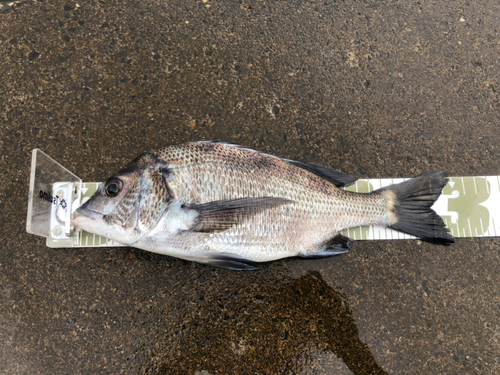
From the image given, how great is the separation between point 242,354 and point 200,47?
245 centimetres

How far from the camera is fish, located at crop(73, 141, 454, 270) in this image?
187cm

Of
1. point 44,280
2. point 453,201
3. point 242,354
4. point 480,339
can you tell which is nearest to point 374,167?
point 453,201

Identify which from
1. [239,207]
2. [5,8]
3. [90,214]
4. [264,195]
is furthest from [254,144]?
[5,8]

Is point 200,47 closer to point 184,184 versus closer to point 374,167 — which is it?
point 184,184

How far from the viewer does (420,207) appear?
2166mm

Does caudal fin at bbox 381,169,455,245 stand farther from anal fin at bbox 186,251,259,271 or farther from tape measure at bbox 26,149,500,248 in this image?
anal fin at bbox 186,251,259,271

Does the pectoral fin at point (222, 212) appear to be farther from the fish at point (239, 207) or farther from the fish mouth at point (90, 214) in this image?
the fish mouth at point (90, 214)

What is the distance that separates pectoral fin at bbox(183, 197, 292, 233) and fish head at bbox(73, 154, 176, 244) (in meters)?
0.19

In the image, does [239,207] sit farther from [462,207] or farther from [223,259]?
[462,207]

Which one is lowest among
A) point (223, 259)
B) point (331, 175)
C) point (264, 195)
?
point (223, 259)

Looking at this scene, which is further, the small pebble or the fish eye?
the small pebble

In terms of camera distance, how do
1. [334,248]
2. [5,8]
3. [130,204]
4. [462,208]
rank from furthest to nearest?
1. [5,8]
2. [462,208]
3. [334,248]
4. [130,204]

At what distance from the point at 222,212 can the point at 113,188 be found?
70 centimetres

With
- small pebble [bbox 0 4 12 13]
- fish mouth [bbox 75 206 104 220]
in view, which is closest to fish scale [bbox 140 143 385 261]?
fish mouth [bbox 75 206 104 220]
